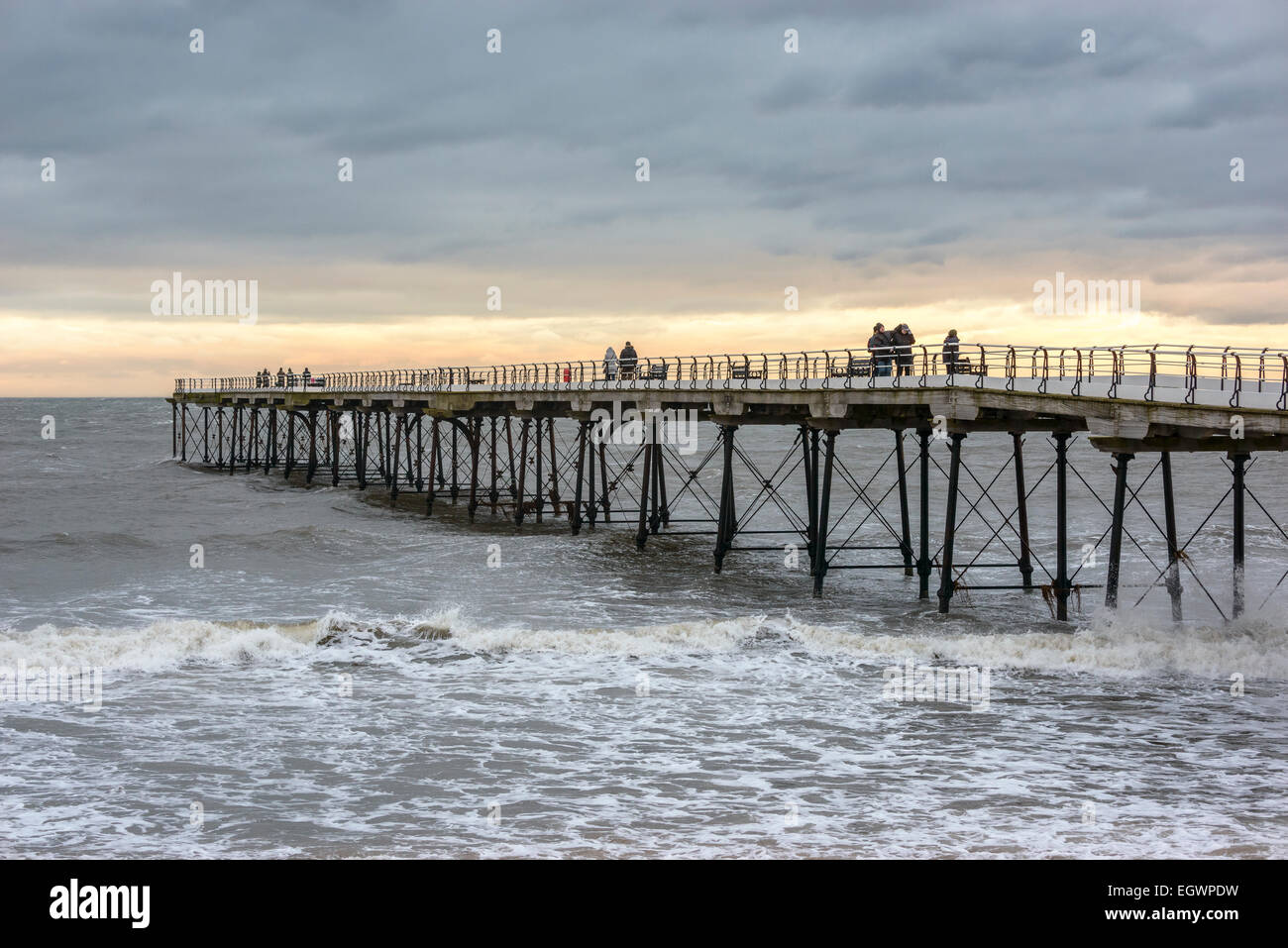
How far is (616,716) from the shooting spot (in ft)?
55.7

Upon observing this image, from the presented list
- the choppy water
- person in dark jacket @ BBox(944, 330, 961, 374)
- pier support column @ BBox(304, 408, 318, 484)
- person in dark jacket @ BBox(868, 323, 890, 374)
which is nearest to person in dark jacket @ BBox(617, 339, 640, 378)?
the choppy water

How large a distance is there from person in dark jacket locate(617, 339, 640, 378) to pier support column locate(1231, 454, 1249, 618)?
64.1 ft

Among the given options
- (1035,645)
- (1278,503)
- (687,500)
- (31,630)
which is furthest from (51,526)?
(1278,503)

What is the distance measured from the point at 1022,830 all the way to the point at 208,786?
29.5ft

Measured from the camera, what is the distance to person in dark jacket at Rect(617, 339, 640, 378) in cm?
3852

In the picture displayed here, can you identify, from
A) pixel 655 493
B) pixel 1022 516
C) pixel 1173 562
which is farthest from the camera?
pixel 655 493

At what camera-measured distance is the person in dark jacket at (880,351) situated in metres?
26.6

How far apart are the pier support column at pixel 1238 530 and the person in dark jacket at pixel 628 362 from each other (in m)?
19.5

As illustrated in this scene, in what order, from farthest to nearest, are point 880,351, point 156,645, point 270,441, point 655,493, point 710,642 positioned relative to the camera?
point 270,441 → point 655,493 → point 880,351 → point 710,642 → point 156,645

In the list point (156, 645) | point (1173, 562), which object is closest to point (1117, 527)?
point (1173, 562)

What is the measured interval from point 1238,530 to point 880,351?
788 centimetres

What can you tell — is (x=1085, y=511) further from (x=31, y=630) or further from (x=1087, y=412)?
(x=31, y=630)

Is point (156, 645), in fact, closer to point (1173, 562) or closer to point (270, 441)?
point (1173, 562)
